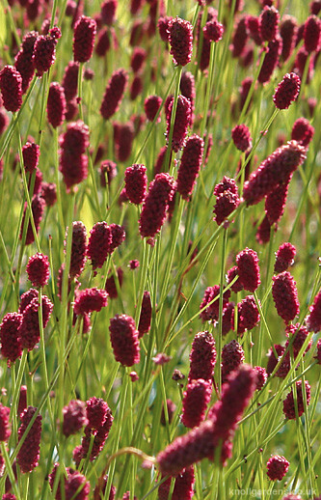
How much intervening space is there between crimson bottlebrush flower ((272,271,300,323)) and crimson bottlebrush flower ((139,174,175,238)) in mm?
228

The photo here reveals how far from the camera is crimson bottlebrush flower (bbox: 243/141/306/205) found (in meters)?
0.85

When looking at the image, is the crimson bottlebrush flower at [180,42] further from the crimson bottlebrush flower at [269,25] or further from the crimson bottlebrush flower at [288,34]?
the crimson bottlebrush flower at [288,34]

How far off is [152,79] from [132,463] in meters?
1.63

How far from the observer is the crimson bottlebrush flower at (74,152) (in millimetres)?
785

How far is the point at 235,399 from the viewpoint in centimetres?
71

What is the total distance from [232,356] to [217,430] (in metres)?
0.40

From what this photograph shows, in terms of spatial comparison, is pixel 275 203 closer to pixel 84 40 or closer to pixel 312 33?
pixel 84 40

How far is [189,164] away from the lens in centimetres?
110

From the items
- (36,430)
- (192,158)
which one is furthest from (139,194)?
(36,430)

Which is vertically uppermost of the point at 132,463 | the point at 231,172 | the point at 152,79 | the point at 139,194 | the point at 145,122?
the point at 152,79

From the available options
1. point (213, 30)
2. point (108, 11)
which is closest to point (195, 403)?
point (213, 30)

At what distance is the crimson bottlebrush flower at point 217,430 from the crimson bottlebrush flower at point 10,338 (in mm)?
340

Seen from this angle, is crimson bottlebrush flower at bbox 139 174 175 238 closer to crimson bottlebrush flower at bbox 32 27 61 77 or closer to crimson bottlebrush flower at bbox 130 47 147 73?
crimson bottlebrush flower at bbox 32 27 61 77

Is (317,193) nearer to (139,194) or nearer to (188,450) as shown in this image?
(139,194)
